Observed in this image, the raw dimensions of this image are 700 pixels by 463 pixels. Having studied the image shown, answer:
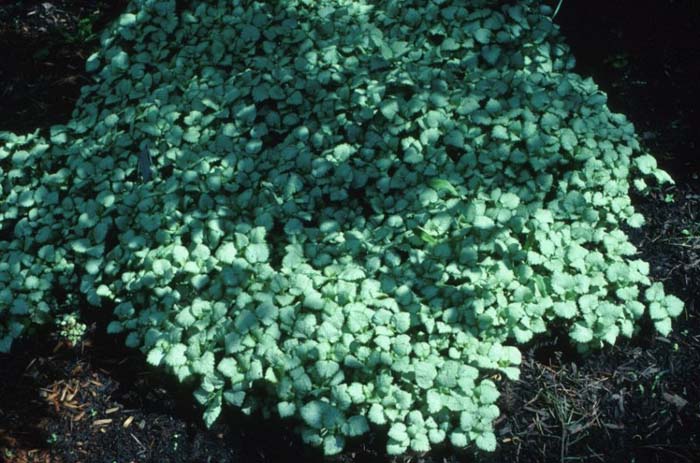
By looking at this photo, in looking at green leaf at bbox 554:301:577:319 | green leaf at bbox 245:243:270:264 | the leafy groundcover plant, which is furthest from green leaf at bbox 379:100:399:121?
green leaf at bbox 554:301:577:319

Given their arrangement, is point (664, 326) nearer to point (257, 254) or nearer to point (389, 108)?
point (389, 108)

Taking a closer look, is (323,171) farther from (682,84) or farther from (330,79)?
(682,84)

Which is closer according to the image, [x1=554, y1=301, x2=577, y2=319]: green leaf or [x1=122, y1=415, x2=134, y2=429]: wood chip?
[x1=554, y1=301, x2=577, y2=319]: green leaf

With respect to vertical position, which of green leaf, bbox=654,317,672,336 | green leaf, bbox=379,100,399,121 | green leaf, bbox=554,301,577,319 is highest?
green leaf, bbox=379,100,399,121

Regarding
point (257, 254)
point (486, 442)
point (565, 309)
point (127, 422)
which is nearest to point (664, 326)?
point (565, 309)

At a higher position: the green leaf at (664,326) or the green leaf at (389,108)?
the green leaf at (389,108)

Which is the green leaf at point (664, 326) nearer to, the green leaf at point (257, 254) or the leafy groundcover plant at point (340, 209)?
the leafy groundcover plant at point (340, 209)

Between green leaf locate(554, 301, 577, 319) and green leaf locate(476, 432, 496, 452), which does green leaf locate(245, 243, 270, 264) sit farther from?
green leaf locate(554, 301, 577, 319)

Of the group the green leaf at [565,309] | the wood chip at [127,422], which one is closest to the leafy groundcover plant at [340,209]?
the green leaf at [565,309]
